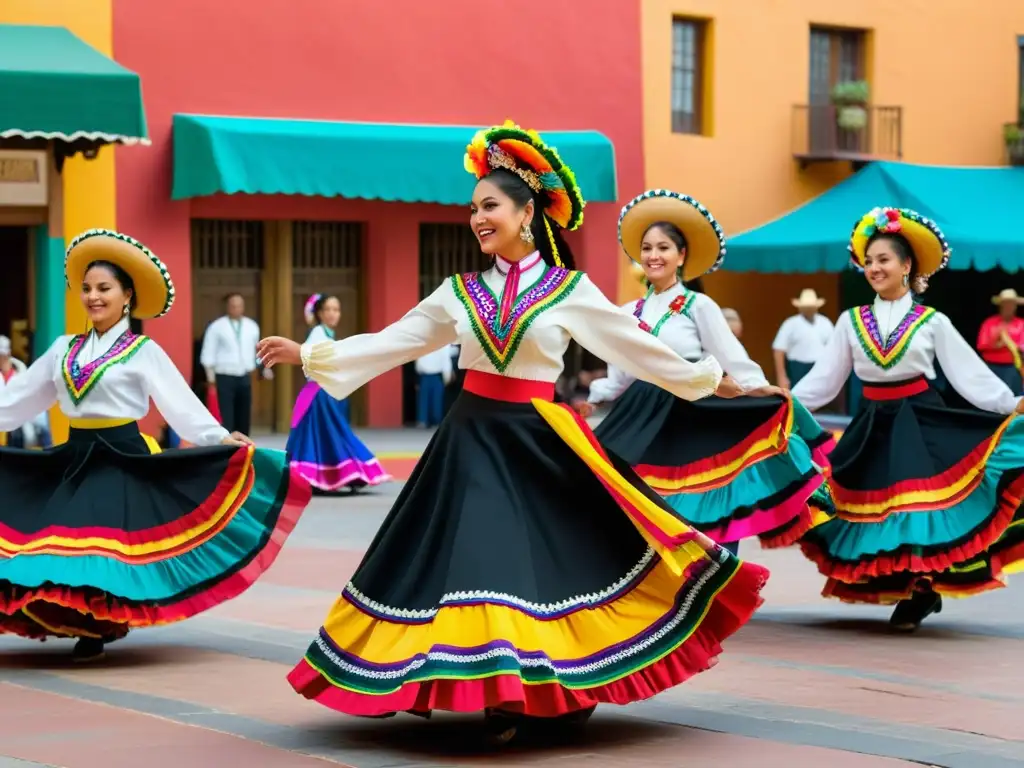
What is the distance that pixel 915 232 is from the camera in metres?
9.62

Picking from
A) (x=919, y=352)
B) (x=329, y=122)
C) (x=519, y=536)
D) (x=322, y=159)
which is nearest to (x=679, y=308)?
(x=919, y=352)

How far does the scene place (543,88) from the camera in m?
26.0

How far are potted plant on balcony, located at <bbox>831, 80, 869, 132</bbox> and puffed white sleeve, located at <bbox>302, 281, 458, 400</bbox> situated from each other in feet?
74.0

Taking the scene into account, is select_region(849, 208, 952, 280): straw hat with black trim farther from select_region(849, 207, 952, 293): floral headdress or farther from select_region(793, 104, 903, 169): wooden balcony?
select_region(793, 104, 903, 169): wooden balcony

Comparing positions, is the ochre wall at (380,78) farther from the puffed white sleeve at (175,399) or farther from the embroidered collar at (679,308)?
the puffed white sleeve at (175,399)

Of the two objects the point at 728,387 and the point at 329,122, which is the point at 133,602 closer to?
the point at 728,387

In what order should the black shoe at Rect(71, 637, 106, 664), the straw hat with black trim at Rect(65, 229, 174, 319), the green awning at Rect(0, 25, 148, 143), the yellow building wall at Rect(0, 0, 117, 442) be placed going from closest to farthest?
the black shoe at Rect(71, 637, 106, 664) → the straw hat with black trim at Rect(65, 229, 174, 319) → the green awning at Rect(0, 25, 148, 143) → the yellow building wall at Rect(0, 0, 117, 442)

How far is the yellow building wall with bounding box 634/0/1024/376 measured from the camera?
2748 centimetres

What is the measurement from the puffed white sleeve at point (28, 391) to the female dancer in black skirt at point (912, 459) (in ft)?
11.5

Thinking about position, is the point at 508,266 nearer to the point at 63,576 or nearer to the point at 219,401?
the point at 63,576

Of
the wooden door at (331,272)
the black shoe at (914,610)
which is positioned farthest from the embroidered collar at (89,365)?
the wooden door at (331,272)

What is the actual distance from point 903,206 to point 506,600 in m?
20.6

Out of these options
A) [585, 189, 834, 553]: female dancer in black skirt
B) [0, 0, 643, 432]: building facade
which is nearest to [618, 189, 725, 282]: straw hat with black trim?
[585, 189, 834, 553]: female dancer in black skirt

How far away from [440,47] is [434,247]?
2.52 metres
